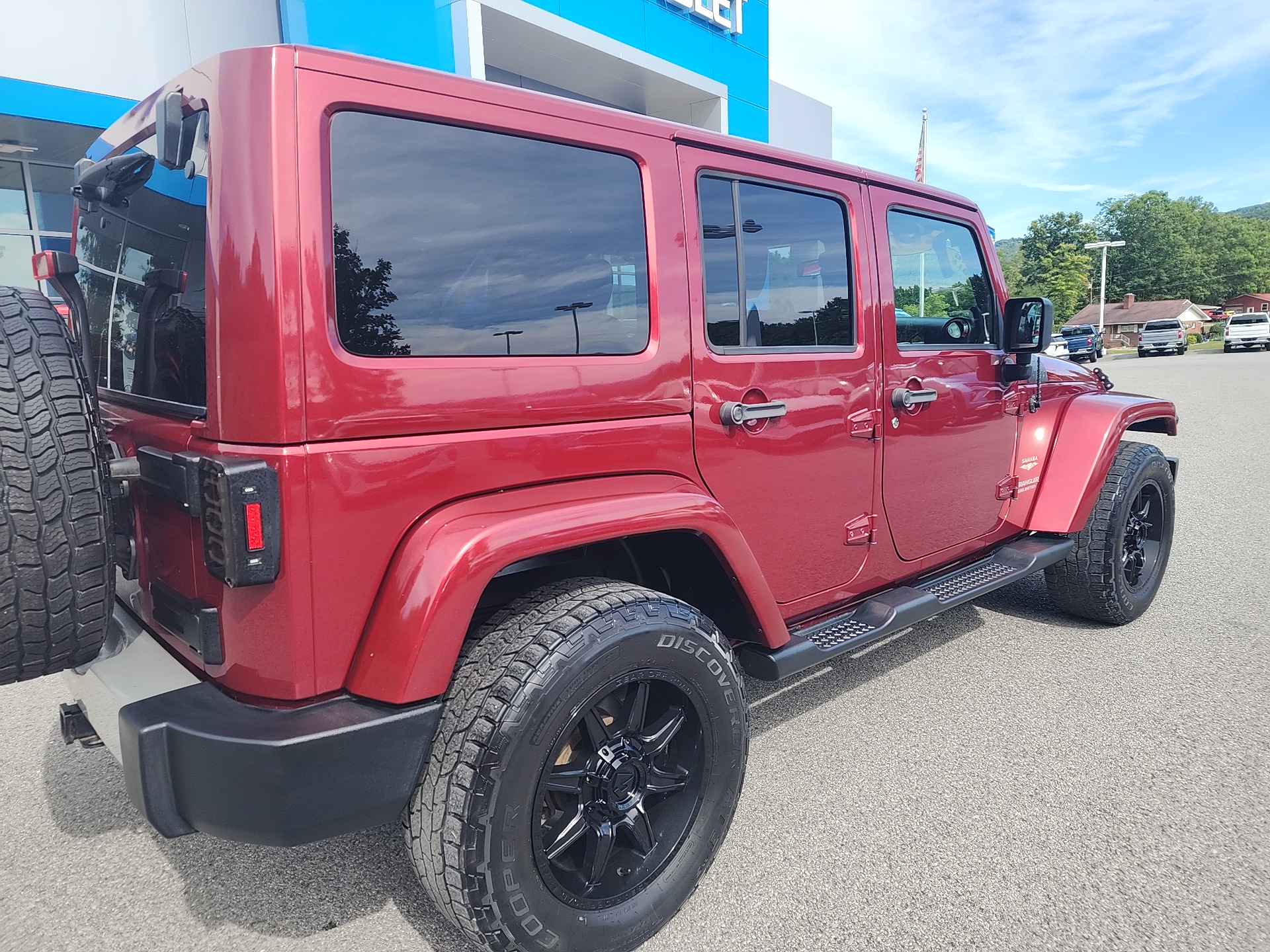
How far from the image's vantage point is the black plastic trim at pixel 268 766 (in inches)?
64.5

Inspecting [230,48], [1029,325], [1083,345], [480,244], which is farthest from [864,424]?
[1083,345]

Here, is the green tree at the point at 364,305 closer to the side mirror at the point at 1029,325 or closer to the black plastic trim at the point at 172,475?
the black plastic trim at the point at 172,475

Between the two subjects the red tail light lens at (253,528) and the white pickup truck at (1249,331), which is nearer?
the red tail light lens at (253,528)

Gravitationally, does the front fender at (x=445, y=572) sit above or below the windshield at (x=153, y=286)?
below

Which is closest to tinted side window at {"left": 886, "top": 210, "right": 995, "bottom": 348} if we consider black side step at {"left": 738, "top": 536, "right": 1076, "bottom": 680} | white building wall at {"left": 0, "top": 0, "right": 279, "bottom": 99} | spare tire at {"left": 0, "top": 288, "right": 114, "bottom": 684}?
black side step at {"left": 738, "top": 536, "right": 1076, "bottom": 680}

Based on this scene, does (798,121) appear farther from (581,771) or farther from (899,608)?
(581,771)

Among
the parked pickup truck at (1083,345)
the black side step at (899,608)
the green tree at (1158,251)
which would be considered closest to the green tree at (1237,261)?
the green tree at (1158,251)

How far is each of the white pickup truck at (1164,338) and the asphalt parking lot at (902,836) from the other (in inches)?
1684

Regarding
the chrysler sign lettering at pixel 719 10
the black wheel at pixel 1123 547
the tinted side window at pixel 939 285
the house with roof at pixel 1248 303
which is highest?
the chrysler sign lettering at pixel 719 10

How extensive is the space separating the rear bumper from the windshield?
67cm

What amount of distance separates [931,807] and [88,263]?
3.14m

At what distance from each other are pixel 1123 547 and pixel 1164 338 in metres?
43.2

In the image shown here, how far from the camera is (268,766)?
1.62 meters

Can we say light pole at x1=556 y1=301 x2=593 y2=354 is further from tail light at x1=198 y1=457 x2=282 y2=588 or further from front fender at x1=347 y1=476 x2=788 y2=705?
tail light at x1=198 y1=457 x2=282 y2=588
